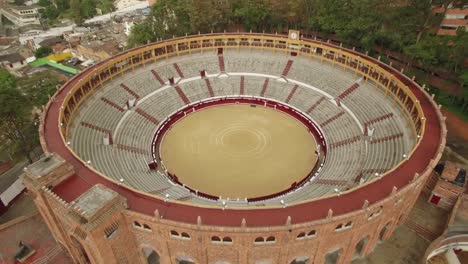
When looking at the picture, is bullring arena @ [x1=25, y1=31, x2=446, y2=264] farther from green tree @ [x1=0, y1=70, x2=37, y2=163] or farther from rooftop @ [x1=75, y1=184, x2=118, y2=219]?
green tree @ [x1=0, y1=70, x2=37, y2=163]

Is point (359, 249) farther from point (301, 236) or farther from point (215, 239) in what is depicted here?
point (215, 239)

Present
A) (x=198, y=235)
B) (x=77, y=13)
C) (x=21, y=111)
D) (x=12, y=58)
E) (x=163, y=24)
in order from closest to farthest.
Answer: (x=198, y=235)
(x=21, y=111)
(x=163, y=24)
(x=12, y=58)
(x=77, y=13)

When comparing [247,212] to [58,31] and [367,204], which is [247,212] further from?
[58,31]

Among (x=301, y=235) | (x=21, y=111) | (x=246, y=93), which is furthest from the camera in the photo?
(x=246, y=93)

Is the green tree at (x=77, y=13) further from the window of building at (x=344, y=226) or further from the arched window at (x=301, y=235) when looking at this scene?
the window of building at (x=344, y=226)

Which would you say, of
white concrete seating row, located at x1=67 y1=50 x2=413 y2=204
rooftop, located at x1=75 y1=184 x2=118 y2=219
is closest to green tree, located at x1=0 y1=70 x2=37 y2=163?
white concrete seating row, located at x1=67 y1=50 x2=413 y2=204

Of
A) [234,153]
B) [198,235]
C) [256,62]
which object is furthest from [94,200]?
[256,62]
